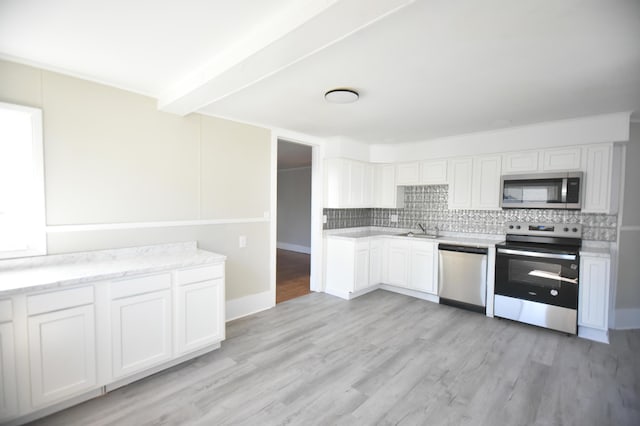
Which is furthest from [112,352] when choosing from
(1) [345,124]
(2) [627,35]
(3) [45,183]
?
(2) [627,35]

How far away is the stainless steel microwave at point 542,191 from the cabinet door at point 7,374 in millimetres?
4864

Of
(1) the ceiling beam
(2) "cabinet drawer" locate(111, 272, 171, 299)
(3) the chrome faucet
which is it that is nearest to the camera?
(1) the ceiling beam

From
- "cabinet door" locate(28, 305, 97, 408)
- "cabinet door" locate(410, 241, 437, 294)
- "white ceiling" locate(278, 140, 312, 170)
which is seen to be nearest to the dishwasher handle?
"cabinet door" locate(410, 241, 437, 294)

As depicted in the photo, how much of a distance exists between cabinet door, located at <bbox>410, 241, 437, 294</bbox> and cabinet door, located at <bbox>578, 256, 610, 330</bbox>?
62.2 inches

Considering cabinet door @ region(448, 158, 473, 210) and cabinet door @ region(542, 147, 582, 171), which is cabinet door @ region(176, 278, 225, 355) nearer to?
cabinet door @ region(448, 158, 473, 210)

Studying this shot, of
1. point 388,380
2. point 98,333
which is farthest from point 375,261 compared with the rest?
point 98,333

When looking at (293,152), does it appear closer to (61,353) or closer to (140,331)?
(140,331)

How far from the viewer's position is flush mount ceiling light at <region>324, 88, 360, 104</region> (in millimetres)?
2508

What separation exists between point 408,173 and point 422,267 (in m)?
1.54

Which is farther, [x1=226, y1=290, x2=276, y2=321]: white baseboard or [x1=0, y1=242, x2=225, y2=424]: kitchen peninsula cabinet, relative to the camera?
[x1=226, y1=290, x2=276, y2=321]: white baseboard

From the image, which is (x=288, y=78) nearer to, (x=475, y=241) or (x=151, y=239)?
(x=151, y=239)

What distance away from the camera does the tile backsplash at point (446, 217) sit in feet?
11.5

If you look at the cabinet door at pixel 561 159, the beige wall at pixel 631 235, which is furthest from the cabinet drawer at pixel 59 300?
the beige wall at pixel 631 235

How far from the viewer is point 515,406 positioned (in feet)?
6.86
